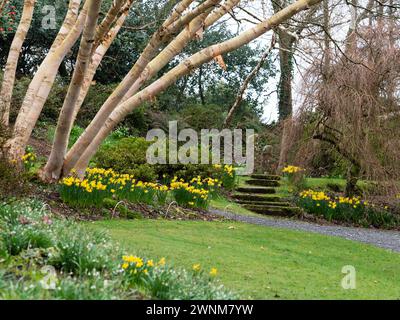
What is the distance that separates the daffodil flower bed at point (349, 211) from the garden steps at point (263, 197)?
39 centimetres

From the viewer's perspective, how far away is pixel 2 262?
381cm

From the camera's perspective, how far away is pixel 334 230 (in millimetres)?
10508

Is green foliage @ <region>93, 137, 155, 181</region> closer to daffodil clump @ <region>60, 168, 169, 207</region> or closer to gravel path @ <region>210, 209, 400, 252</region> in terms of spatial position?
daffodil clump @ <region>60, 168, 169, 207</region>

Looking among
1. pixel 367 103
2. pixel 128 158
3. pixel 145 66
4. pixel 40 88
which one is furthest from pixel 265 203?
pixel 145 66

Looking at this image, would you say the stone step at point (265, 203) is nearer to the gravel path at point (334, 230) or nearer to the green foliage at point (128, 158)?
the gravel path at point (334, 230)

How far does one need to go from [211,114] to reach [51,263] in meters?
15.8

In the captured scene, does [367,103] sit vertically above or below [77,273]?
above

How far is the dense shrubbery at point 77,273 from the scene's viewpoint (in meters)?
3.17

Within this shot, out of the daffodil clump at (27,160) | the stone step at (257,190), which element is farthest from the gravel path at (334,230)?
the daffodil clump at (27,160)

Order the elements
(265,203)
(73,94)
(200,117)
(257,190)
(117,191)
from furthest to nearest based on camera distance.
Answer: (200,117), (257,190), (265,203), (117,191), (73,94)

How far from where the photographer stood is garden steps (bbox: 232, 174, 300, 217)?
12.1 meters

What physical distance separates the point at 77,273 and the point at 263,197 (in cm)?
959

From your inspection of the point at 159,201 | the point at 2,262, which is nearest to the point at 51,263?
the point at 2,262

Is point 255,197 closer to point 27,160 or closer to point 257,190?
point 257,190
